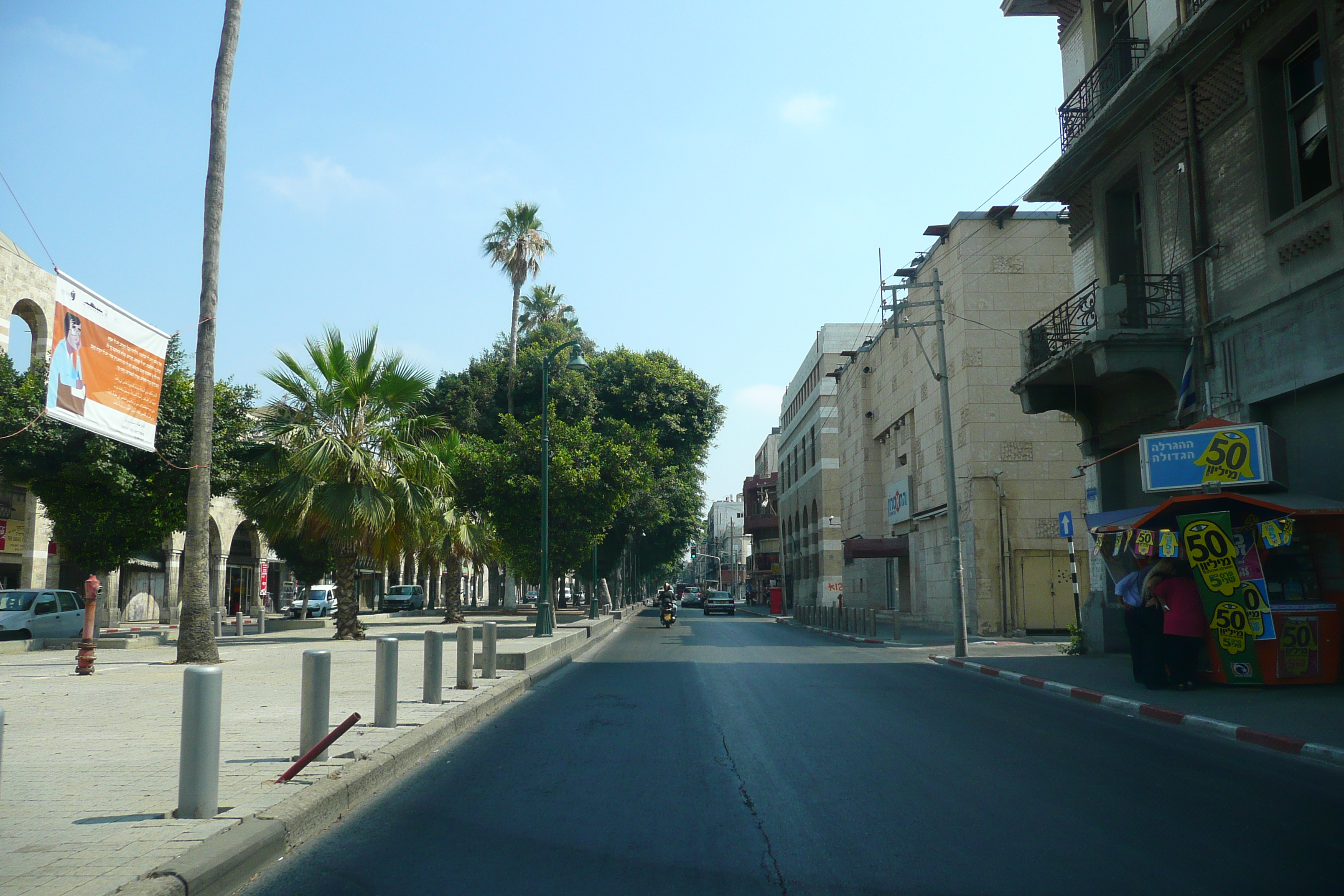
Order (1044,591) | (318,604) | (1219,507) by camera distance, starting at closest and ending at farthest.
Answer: (1219,507)
(1044,591)
(318,604)

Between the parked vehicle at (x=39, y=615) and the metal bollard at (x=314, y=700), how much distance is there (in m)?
18.7

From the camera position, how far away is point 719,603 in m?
59.2

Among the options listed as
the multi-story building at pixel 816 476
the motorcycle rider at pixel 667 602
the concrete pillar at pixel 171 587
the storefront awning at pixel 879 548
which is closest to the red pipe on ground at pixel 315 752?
the storefront awning at pixel 879 548

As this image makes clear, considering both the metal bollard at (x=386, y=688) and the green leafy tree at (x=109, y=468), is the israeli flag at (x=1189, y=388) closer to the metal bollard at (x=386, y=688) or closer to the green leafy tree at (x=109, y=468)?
the metal bollard at (x=386, y=688)

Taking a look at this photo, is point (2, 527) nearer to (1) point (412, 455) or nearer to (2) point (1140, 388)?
(1) point (412, 455)

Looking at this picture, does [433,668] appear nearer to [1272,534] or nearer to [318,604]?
[1272,534]

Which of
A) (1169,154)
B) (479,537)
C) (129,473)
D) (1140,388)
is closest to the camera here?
(1169,154)

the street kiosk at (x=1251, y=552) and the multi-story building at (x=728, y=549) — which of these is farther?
the multi-story building at (x=728, y=549)

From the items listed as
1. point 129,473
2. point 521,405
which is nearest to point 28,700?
Result: point 129,473

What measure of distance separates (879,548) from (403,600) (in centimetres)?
3009

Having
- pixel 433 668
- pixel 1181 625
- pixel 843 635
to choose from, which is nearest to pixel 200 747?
pixel 433 668

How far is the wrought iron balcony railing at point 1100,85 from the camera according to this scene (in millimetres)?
17922

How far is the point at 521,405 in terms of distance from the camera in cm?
4281

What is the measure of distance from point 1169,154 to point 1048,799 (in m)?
14.0
